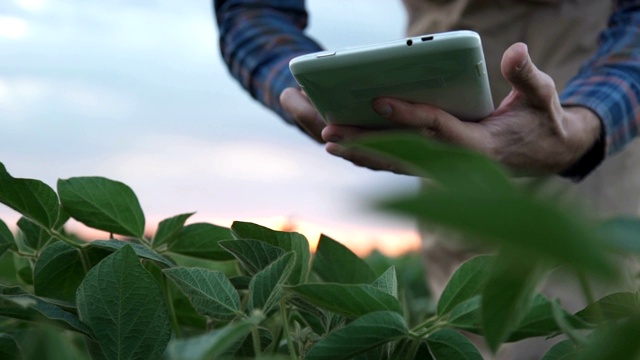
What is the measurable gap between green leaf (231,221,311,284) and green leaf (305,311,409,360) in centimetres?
8

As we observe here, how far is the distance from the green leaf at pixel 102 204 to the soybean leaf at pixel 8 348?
0.13 meters

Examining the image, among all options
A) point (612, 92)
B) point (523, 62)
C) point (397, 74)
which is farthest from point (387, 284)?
point (612, 92)

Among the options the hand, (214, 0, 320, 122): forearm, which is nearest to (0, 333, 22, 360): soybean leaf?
the hand

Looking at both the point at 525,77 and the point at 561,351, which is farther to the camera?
the point at 525,77

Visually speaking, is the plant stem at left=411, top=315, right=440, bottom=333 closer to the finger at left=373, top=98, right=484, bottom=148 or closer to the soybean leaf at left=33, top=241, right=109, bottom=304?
the soybean leaf at left=33, top=241, right=109, bottom=304

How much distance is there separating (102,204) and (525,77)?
803 mm

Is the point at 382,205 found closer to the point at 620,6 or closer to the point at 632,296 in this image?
the point at 632,296

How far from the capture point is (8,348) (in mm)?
Answer: 388

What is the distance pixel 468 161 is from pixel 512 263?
5cm

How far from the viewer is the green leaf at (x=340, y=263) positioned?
50cm

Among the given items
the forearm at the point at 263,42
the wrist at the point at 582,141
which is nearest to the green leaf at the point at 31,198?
the wrist at the point at 582,141

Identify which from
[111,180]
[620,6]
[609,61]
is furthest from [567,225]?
[620,6]

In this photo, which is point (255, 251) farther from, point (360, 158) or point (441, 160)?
point (360, 158)

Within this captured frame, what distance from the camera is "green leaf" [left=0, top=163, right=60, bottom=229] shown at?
17.3 inches
